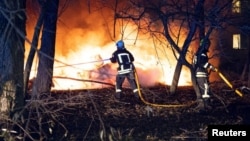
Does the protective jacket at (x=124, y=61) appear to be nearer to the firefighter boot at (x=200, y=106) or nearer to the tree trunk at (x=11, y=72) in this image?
the firefighter boot at (x=200, y=106)

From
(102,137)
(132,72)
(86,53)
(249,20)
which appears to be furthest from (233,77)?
(102,137)

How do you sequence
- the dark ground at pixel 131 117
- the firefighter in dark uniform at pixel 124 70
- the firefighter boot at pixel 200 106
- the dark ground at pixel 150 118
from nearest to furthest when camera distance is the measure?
the dark ground at pixel 131 117
the dark ground at pixel 150 118
the firefighter boot at pixel 200 106
the firefighter in dark uniform at pixel 124 70

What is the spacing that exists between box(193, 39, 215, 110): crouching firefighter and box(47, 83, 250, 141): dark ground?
0.28 metres

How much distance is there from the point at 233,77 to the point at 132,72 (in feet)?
24.6

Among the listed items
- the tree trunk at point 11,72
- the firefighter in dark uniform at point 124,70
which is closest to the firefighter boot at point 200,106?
the firefighter in dark uniform at point 124,70

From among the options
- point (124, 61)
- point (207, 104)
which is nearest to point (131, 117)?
point (207, 104)

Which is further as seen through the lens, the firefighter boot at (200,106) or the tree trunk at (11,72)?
the firefighter boot at (200,106)

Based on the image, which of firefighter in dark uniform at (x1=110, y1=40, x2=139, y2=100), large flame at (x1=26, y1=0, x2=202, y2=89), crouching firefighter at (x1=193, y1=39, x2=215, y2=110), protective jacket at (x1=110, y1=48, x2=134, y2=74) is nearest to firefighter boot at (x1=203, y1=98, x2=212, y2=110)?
crouching firefighter at (x1=193, y1=39, x2=215, y2=110)

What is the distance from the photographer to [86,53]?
57.8ft

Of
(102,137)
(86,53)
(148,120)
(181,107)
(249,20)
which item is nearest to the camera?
(102,137)

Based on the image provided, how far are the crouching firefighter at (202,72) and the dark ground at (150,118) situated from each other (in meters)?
0.28

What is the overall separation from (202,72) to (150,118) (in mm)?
2041

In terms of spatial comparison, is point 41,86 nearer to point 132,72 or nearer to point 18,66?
point 132,72

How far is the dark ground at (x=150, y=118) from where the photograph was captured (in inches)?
341
